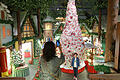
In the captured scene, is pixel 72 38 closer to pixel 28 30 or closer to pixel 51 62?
pixel 51 62

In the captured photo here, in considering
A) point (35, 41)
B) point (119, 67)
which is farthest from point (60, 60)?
point (35, 41)

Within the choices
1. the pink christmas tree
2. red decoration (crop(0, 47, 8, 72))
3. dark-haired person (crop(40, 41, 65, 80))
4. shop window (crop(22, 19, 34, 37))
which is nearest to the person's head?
dark-haired person (crop(40, 41, 65, 80))

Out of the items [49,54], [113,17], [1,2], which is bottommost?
[49,54]

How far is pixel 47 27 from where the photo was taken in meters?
16.1

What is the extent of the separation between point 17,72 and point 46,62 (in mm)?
5393

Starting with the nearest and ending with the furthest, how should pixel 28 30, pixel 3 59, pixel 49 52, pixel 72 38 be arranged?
1. pixel 49 52
2. pixel 3 59
3. pixel 72 38
4. pixel 28 30

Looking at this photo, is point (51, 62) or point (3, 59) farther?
point (3, 59)

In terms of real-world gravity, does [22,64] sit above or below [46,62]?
below

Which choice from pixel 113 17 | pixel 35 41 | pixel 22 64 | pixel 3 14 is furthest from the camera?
pixel 35 41

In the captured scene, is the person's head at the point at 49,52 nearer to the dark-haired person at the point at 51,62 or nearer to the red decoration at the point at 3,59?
the dark-haired person at the point at 51,62

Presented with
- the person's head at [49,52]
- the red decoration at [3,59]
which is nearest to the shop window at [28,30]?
the red decoration at [3,59]

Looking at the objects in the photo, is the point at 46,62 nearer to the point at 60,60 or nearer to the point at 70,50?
the point at 60,60

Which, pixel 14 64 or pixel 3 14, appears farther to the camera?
pixel 14 64

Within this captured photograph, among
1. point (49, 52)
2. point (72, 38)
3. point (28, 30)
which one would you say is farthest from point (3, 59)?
point (28, 30)
